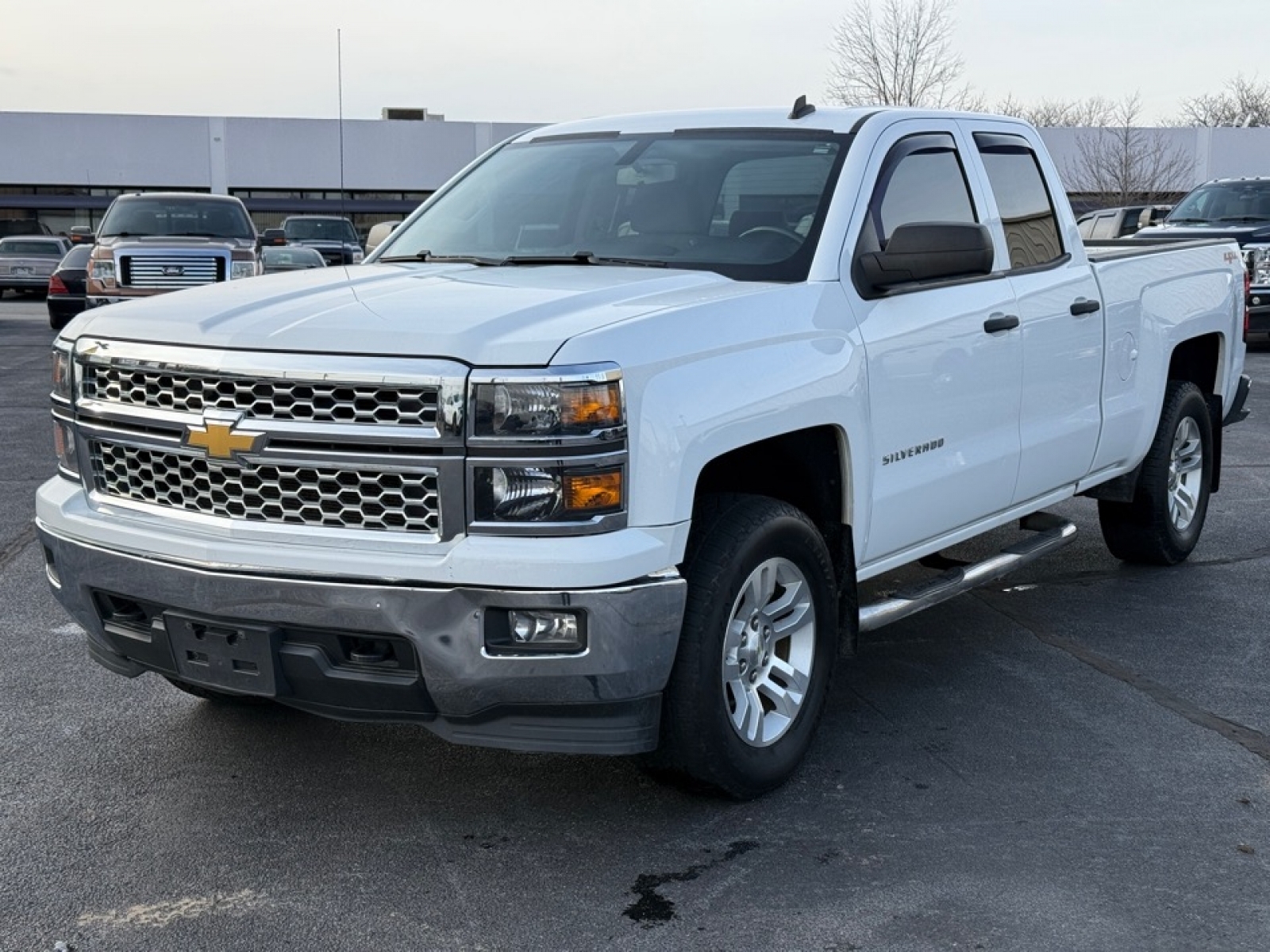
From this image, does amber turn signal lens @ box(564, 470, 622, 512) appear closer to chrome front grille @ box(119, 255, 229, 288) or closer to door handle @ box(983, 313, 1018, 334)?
door handle @ box(983, 313, 1018, 334)

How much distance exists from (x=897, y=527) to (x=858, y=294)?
30.0 inches

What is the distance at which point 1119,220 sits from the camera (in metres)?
24.1

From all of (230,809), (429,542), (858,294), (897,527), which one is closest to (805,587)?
(897,527)

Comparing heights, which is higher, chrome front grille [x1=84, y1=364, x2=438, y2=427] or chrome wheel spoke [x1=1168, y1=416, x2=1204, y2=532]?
chrome front grille [x1=84, y1=364, x2=438, y2=427]

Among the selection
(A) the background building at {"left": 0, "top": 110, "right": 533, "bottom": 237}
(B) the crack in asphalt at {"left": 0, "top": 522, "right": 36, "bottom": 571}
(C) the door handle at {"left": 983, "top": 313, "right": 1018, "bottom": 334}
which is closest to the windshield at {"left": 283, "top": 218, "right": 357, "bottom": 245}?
(A) the background building at {"left": 0, "top": 110, "right": 533, "bottom": 237}

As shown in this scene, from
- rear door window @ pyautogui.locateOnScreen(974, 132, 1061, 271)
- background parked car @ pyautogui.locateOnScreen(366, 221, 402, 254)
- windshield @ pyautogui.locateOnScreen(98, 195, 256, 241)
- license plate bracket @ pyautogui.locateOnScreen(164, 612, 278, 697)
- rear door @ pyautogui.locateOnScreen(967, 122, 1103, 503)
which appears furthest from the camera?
windshield @ pyautogui.locateOnScreen(98, 195, 256, 241)

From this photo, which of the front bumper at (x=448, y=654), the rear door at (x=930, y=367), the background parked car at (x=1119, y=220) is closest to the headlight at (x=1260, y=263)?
the background parked car at (x=1119, y=220)

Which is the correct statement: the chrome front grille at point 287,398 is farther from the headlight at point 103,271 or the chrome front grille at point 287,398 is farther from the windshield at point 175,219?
the windshield at point 175,219

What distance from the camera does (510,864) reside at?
3842 mm

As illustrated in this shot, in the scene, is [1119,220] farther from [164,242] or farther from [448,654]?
[448,654]

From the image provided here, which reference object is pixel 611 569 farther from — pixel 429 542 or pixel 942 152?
pixel 942 152

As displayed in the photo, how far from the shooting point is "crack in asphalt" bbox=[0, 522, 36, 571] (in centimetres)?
712

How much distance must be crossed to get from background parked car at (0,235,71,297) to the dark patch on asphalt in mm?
31459

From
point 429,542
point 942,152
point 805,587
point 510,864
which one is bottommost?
point 510,864
